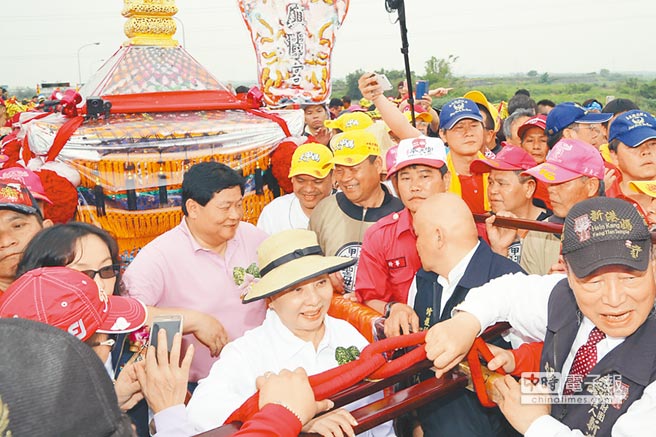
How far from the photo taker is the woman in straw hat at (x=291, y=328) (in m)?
1.82

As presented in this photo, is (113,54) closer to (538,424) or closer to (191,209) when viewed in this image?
(191,209)

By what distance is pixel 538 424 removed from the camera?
4.63ft

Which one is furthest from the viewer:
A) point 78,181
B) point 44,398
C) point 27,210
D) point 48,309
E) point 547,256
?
point 78,181

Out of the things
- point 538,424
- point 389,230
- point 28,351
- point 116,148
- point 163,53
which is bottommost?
point 538,424

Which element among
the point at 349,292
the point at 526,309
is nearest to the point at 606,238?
the point at 526,309

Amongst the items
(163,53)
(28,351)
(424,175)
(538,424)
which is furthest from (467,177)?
(28,351)

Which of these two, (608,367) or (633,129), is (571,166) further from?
(608,367)

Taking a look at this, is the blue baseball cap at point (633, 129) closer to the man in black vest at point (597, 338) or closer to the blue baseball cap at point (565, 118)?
the blue baseball cap at point (565, 118)

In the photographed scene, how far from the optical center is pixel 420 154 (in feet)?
9.07

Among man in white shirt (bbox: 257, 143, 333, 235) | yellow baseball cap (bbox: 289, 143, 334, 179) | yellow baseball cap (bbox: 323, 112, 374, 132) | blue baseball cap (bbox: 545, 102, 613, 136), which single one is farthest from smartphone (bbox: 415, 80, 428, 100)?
yellow baseball cap (bbox: 289, 143, 334, 179)

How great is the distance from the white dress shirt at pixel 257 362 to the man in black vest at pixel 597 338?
0.56m

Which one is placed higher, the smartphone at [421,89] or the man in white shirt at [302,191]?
the smartphone at [421,89]

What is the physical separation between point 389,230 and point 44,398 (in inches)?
84.3

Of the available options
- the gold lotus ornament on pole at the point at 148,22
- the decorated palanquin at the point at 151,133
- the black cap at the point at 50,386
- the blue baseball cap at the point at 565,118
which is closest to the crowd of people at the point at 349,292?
the black cap at the point at 50,386
